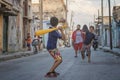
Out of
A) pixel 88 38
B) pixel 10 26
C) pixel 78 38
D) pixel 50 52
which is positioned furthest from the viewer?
pixel 10 26

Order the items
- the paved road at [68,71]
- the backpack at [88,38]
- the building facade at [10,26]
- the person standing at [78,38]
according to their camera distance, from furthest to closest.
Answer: the building facade at [10,26] < the person standing at [78,38] < the backpack at [88,38] < the paved road at [68,71]

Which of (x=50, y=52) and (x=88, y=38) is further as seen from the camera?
(x=88, y=38)

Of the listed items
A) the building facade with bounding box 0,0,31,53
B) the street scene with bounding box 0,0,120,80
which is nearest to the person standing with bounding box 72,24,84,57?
the street scene with bounding box 0,0,120,80

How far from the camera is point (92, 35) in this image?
1816 centimetres

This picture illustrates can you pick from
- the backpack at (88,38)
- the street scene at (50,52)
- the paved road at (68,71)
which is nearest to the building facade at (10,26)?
the street scene at (50,52)

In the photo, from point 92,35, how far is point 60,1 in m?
80.4

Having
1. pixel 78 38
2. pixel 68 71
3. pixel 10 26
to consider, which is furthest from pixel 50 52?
pixel 10 26

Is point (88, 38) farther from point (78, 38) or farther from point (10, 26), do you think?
point (10, 26)

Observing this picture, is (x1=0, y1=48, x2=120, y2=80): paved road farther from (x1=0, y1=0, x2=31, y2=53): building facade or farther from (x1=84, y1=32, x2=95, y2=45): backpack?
(x1=0, y1=0, x2=31, y2=53): building facade

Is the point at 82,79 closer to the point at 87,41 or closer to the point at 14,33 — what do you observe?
the point at 87,41

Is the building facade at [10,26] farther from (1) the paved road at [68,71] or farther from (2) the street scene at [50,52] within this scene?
(1) the paved road at [68,71]

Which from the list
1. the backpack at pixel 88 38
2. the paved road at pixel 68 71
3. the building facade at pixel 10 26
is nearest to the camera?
the paved road at pixel 68 71

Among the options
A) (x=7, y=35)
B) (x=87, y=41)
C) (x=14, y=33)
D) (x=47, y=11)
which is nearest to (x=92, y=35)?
(x=87, y=41)

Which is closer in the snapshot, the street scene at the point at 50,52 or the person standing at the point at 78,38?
the street scene at the point at 50,52
